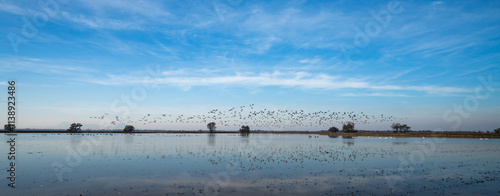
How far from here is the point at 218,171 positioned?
28.1 metres

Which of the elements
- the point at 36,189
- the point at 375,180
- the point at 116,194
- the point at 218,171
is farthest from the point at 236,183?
the point at 36,189

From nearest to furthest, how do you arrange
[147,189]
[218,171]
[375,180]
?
[147,189] → [375,180] → [218,171]

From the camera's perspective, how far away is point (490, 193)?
1997 cm

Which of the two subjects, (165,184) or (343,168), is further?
(343,168)

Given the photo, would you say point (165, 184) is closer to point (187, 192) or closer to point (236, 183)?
point (187, 192)

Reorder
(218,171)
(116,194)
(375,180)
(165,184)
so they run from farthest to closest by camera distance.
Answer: (218,171) < (375,180) < (165,184) < (116,194)

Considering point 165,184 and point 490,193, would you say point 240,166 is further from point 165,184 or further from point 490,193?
point 490,193

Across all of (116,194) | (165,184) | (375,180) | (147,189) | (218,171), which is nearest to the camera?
(116,194)

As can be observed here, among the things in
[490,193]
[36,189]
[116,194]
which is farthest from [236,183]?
[490,193]

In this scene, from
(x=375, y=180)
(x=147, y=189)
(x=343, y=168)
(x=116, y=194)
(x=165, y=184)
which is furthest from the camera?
(x=343, y=168)

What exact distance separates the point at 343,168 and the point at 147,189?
19.1 metres

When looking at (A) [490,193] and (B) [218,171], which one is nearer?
(A) [490,193]

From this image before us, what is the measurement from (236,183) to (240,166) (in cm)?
879

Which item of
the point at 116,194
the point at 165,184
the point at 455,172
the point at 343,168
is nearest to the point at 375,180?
the point at 343,168
